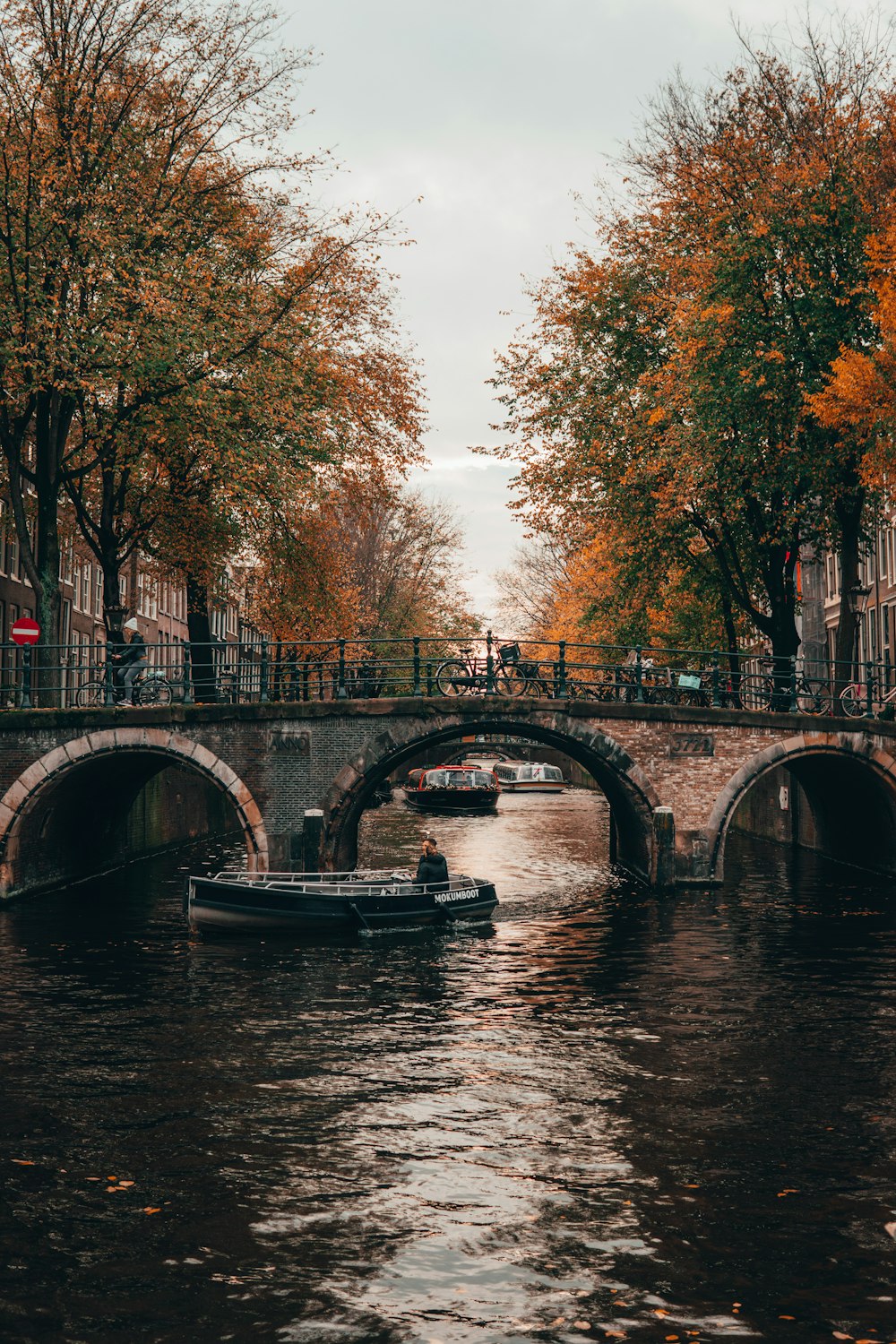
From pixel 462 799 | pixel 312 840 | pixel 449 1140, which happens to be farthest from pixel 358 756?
pixel 462 799

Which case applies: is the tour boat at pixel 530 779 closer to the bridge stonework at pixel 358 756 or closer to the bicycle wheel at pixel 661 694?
the bicycle wheel at pixel 661 694

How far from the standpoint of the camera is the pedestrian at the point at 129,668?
100 ft

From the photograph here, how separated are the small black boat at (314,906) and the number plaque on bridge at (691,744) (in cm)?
699

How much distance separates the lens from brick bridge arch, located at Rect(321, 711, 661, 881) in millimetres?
30141

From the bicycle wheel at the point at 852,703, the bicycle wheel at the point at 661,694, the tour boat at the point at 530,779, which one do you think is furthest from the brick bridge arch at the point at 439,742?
the tour boat at the point at 530,779

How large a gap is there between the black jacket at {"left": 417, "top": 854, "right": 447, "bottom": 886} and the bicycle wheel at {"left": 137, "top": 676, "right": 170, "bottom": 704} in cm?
718

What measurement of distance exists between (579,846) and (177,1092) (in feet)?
99.5

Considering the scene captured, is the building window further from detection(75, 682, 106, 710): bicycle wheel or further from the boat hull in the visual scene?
the boat hull

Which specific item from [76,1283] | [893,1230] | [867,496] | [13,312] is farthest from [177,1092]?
[867,496]

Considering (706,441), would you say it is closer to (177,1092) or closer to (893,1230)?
(177,1092)

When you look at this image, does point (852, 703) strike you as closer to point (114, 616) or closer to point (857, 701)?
point (857, 701)

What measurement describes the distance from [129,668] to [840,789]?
17.6 m

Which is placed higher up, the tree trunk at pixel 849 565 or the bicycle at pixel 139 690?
the tree trunk at pixel 849 565

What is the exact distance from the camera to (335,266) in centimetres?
3578
